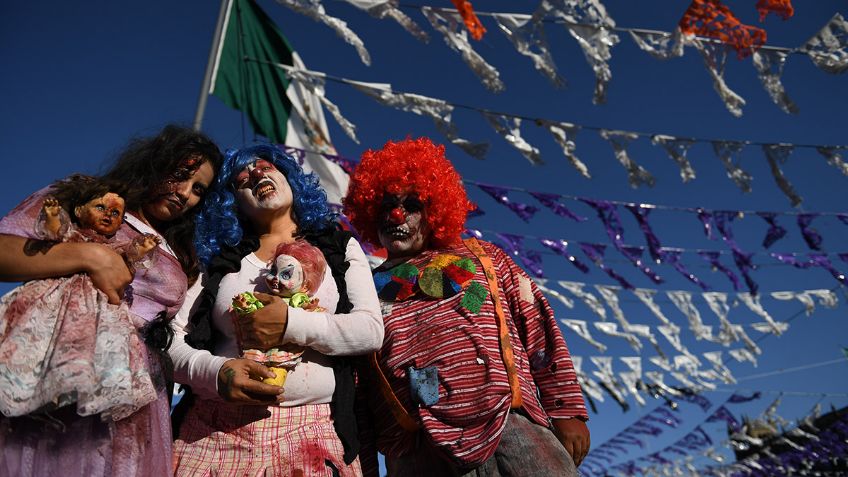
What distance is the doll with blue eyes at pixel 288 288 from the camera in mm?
A: 2266

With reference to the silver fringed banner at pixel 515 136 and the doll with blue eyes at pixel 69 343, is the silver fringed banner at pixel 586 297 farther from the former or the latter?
the doll with blue eyes at pixel 69 343

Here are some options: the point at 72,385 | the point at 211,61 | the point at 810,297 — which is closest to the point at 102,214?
the point at 72,385

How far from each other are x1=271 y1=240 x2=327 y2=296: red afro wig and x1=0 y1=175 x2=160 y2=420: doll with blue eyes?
23.1 inches

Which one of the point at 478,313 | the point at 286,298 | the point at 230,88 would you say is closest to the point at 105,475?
the point at 286,298

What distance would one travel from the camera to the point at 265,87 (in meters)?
7.04

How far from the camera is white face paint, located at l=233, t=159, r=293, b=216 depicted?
285 centimetres

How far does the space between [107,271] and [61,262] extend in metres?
0.14

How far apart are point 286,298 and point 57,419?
0.87 m

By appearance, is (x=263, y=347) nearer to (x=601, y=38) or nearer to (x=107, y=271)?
(x=107, y=271)

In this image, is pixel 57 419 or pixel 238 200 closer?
pixel 57 419

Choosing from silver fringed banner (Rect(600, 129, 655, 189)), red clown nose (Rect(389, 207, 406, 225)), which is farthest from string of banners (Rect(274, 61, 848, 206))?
red clown nose (Rect(389, 207, 406, 225))

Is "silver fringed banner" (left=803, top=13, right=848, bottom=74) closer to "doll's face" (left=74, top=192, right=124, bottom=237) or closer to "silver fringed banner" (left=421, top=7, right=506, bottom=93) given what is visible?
"silver fringed banner" (left=421, top=7, right=506, bottom=93)

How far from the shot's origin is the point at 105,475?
1.91m

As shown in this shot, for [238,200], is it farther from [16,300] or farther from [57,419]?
[57,419]
